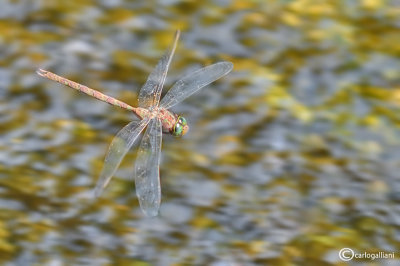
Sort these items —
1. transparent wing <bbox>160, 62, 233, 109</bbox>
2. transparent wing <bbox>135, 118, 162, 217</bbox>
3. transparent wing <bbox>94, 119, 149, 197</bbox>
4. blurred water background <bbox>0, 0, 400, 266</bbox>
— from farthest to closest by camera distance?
blurred water background <bbox>0, 0, 400, 266</bbox> → transparent wing <bbox>160, 62, 233, 109</bbox> → transparent wing <bbox>135, 118, 162, 217</bbox> → transparent wing <bbox>94, 119, 149, 197</bbox>

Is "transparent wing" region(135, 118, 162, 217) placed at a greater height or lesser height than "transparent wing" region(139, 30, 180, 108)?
lesser

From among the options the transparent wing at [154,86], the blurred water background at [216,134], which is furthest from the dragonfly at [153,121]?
the blurred water background at [216,134]

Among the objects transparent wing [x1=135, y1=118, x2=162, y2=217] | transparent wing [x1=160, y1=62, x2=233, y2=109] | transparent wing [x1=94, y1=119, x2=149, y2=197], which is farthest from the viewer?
transparent wing [x1=160, y1=62, x2=233, y2=109]

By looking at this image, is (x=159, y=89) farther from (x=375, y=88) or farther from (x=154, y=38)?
(x=375, y=88)

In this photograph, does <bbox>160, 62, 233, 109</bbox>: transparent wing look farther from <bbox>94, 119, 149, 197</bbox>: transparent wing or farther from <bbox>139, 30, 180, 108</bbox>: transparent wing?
<bbox>94, 119, 149, 197</bbox>: transparent wing

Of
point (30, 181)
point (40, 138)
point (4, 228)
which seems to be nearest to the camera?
point (4, 228)

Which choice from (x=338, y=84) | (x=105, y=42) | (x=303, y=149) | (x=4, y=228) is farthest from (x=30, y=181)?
(x=338, y=84)

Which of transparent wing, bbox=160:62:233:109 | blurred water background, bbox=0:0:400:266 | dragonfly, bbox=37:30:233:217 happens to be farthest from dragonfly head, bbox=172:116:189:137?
blurred water background, bbox=0:0:400:266
